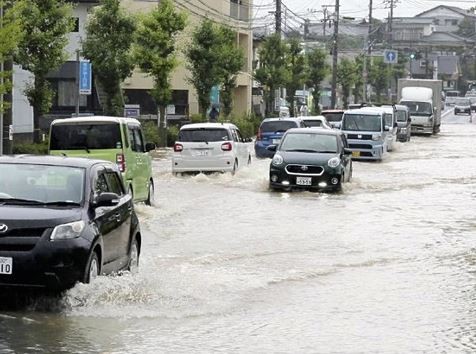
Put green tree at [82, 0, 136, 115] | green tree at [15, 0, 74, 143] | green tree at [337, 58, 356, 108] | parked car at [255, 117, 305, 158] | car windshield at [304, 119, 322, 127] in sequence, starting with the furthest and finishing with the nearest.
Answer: green tree at [337, 58, 356, 108], car windshield at [304, 119, 322, 127], green tree at [82, 0, 136, 115], parked car at [255, 117, 305, 158], green tree at [15, 0, 74, 143]

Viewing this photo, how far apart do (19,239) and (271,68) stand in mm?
59534

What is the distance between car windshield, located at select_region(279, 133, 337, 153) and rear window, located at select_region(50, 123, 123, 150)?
7591 millimetres

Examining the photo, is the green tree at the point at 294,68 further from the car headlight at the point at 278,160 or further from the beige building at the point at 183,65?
the car headlight at the point at 278,160

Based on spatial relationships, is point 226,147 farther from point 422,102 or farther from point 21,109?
point 422,102

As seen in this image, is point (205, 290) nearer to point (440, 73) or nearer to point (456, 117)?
point (456, 117)

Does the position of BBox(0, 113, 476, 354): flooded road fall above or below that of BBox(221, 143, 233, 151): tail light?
below

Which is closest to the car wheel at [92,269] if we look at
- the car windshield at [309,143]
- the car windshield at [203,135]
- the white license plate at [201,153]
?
the car windshield at [309,143]

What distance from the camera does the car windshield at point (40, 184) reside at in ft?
34.8

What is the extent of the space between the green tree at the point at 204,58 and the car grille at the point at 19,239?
41040 millimetres

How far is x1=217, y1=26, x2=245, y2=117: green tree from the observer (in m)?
53.4

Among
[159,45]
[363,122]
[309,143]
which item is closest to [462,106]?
[159,45]

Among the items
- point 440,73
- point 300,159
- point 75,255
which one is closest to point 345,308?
point 75,255

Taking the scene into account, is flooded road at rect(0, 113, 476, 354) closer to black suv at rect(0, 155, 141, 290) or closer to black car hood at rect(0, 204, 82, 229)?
black suv at rect(0, 155, 141, 290)

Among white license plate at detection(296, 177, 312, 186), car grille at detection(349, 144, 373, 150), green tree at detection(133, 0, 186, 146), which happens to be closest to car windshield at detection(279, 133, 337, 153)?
white license plate at detection(296, 177, 312, 186)
